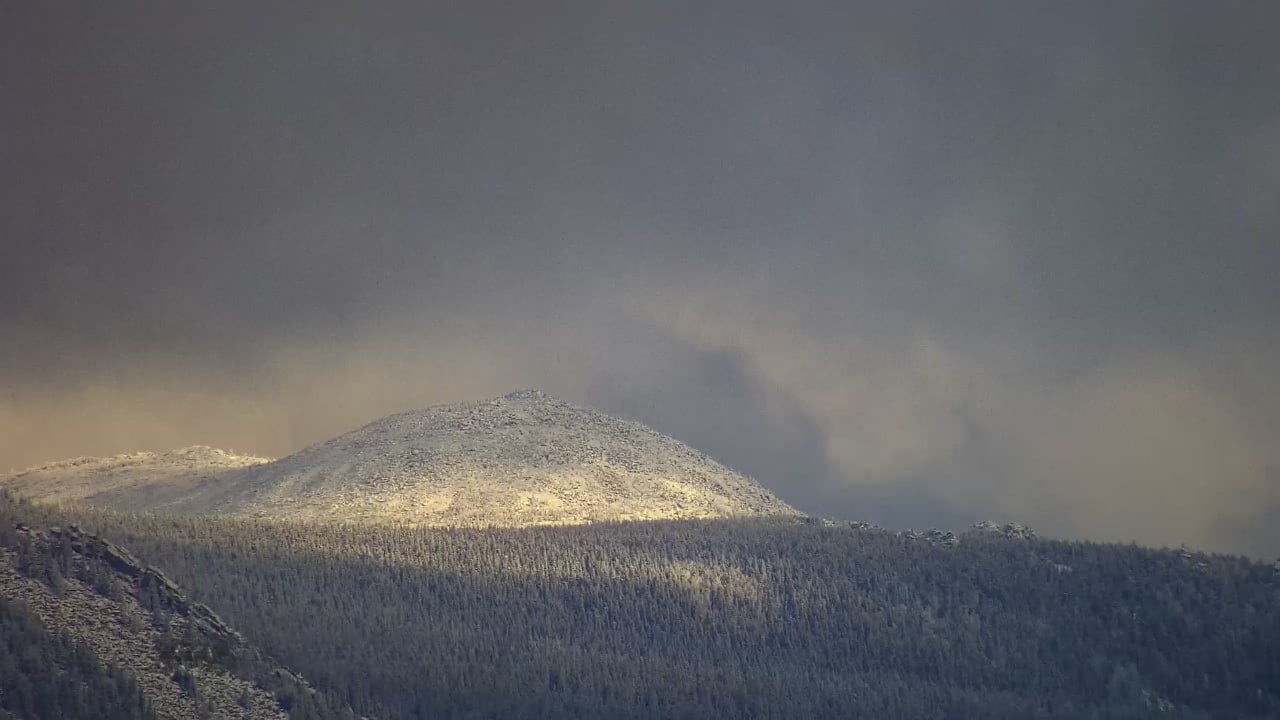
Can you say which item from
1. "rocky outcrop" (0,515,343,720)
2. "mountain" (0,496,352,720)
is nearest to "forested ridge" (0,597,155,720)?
"mountain" (0,496,352,720)

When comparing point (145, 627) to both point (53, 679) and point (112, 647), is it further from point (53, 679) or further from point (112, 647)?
point (53, 679)

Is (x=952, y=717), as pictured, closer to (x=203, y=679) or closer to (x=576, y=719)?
(x=576, y=719)

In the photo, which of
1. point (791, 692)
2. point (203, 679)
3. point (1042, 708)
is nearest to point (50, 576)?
point (203, 679)

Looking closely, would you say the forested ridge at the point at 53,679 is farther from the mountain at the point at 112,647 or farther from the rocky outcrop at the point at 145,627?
the rocky outcrop at the point at 145,627

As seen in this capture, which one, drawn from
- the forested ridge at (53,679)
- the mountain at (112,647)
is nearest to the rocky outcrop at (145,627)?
the mountain at (112,647)

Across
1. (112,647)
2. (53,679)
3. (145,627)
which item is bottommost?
(53,679)

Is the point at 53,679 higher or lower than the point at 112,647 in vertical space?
lower

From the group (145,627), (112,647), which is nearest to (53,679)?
(112,647)

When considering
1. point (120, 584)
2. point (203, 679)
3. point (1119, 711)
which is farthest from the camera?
point (1119, 711)
